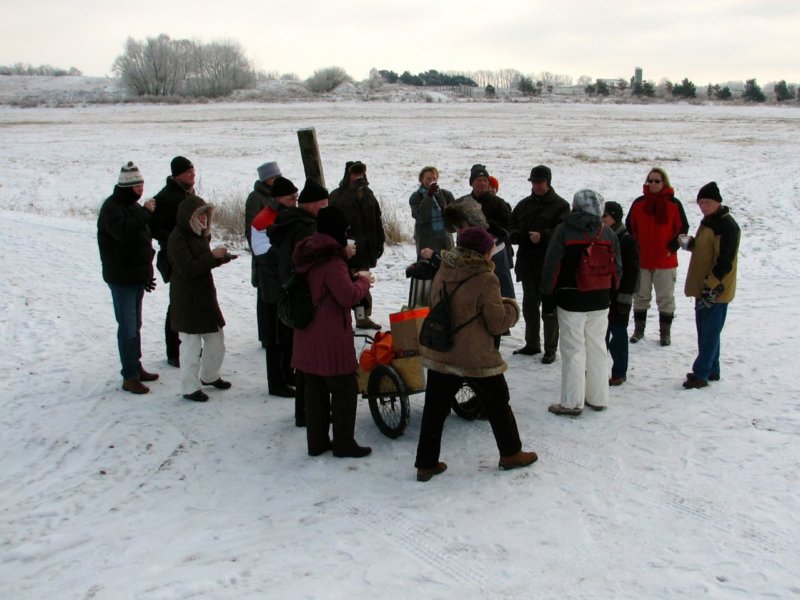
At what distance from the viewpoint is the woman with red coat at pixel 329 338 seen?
544 centimetres

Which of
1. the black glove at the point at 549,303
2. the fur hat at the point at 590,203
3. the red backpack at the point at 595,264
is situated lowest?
the black glove at the point at 549,303

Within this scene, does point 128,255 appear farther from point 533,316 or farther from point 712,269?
point 712,269

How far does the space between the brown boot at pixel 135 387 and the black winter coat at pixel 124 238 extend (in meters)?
0.98

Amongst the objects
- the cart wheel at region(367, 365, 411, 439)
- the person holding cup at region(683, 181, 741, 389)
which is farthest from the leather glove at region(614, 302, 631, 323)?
the cart wheel at region(367, 365, 411, 439)

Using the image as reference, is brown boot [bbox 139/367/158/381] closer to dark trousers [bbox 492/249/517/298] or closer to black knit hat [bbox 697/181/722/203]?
dark trousers [bbox 492/249/517/298]

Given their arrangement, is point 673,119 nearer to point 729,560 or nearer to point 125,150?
point 125,150

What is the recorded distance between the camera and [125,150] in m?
29.0

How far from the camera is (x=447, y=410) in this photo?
5.45 metres

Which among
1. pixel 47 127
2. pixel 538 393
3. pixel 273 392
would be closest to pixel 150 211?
pixel 273 392

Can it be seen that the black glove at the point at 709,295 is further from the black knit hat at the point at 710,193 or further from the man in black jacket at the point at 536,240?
the man in black jacket at the point at 536,240

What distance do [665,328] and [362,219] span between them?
366 centimetres

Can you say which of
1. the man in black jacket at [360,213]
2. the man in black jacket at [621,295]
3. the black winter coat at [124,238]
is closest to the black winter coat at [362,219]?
the man in black jacket at [360,213]

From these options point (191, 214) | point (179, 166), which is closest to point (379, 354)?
point (191, 214)

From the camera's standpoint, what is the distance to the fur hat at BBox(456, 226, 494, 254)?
16.7 ft
